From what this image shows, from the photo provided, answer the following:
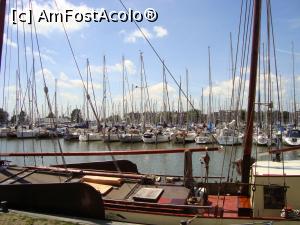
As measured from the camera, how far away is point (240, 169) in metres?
13.2

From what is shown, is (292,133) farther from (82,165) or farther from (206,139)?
(82,165)

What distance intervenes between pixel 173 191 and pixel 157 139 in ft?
178

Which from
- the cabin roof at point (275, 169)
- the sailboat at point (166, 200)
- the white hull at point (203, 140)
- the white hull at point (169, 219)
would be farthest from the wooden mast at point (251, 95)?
the white hull at point (203, 140)

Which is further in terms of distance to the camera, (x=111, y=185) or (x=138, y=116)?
(x=138, y=116)

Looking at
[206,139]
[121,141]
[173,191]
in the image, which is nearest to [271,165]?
Result: [173,191]

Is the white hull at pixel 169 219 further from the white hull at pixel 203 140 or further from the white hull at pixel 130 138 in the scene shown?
the white hull at pixel 130 138

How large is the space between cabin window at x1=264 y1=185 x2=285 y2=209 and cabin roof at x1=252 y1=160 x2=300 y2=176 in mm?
385

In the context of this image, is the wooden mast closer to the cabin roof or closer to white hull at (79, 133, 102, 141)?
the cabin roof

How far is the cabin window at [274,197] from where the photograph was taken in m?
10.3

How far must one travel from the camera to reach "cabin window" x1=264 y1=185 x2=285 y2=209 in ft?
33.9

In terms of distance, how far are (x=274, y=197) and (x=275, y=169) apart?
37.2 inches

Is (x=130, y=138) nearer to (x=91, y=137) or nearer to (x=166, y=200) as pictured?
(x=91, y=137)

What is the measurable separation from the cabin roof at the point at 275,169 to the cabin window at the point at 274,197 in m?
0.39

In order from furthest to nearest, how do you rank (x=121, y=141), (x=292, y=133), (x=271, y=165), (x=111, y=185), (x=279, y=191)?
(x=121, y=141)
(x=292, y=133)
(x=111, y=185)
(x=271, y=165)
(x=279, y=191)
